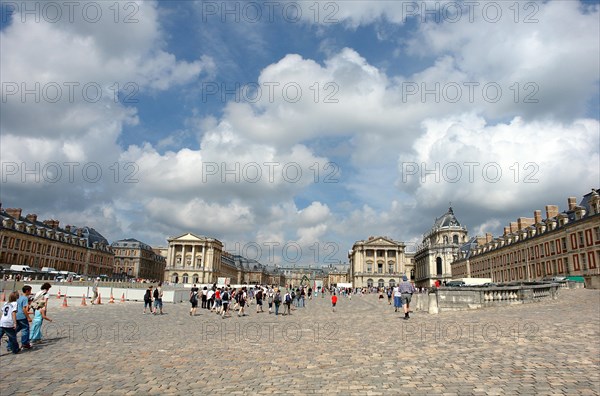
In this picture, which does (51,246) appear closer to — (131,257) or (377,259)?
(131,257)

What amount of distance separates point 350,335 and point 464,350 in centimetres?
477

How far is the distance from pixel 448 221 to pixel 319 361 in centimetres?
12891

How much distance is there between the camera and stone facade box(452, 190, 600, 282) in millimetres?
52938

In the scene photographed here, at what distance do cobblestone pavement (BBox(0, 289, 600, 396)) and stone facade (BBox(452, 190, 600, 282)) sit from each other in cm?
4313

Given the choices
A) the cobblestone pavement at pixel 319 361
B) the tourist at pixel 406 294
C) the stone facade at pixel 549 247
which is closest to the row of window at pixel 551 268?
the stone facade at pixel 549 247

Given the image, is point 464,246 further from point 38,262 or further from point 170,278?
point 38,262

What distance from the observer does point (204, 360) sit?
1111cm

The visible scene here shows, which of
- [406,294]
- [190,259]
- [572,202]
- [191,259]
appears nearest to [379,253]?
[191,259]

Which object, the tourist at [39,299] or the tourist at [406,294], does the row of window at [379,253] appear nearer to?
the tourist at [406,294]

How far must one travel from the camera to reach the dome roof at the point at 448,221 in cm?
13075

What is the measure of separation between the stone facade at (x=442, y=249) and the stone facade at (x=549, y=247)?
25.3 meters

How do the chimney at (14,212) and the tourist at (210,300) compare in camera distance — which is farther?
the chimney at (14,212)

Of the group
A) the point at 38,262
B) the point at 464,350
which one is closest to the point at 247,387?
the point at 464,350

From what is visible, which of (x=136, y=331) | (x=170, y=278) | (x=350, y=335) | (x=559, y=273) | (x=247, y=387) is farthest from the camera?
(x=170, y=278)
